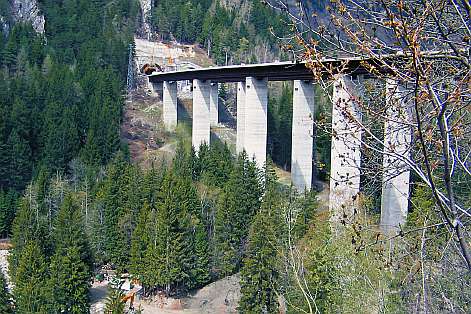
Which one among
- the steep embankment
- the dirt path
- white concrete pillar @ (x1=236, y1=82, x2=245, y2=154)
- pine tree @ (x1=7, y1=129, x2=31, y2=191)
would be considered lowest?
the dirt path

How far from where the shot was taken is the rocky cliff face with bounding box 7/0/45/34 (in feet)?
250

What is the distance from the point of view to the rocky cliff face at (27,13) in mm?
76188

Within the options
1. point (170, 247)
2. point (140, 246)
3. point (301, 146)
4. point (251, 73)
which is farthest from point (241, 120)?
point (170, 247)

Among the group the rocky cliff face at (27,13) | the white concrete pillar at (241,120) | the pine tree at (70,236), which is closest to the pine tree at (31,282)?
the pine tree at (70,236)

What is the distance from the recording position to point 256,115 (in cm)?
3934

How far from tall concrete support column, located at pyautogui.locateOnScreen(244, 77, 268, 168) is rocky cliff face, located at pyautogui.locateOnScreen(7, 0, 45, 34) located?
1801 inches

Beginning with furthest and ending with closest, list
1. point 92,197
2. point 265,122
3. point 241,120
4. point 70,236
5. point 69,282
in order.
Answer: point 241,120 < point 265,122 < point 92,197 < point 70,236 < point 69,282

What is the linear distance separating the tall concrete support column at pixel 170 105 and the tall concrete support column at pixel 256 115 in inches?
750

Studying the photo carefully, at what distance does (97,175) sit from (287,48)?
35.1 metres

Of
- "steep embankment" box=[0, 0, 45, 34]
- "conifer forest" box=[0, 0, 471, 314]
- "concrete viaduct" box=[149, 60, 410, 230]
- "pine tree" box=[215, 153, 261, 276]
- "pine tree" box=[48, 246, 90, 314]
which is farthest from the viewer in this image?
"steep embankment" box=[0, 0, 45, 34]

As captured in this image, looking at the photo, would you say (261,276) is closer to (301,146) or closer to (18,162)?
(301,146)

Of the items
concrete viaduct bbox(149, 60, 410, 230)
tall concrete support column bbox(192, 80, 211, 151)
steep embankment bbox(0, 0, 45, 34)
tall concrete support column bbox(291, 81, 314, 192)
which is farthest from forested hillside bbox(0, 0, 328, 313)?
steep embankment bbox(0, 0, 45, 34)

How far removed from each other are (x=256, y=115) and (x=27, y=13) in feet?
166

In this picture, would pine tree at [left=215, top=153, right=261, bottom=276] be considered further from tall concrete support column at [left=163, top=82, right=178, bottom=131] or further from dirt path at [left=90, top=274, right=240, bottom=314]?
tall concrete support column at [left=163, top=82, right=178, bottom=131]
